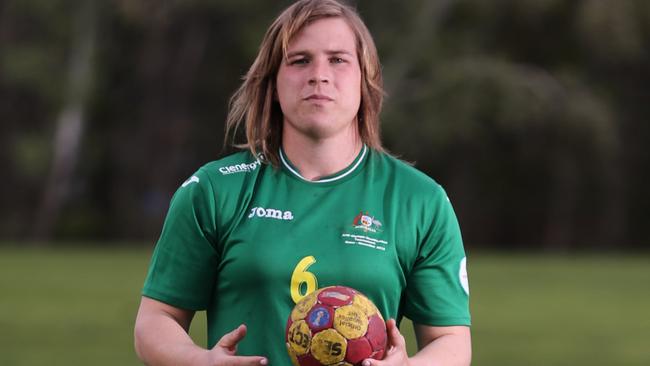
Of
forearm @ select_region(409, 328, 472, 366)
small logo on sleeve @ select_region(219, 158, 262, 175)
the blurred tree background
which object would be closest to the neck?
small logo on sleeve @ select_region(219, 158, 262, 175)

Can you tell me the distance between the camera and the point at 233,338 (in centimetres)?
373

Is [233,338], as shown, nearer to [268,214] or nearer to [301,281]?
[301,281]

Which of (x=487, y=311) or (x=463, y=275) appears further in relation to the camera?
(x=487, y=311)

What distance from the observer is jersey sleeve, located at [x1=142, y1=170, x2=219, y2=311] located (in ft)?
13.3

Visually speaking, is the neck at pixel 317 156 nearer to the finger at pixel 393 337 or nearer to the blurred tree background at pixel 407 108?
the finger at pixel 393 337

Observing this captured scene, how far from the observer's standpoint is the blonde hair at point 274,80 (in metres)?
4.12

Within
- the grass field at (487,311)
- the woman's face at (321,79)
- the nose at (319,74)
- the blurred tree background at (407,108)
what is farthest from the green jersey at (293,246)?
the blurred tree background at (407,108)

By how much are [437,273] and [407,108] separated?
35.9m

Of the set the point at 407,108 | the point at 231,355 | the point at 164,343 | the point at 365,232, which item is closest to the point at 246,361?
the point at 231,355

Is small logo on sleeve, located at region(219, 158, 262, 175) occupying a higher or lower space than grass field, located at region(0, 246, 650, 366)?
higher

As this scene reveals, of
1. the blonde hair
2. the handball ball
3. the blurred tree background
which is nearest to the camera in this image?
the handball ball

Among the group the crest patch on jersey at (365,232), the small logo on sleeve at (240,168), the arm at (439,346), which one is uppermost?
the small logo on sleeve at (240,168)

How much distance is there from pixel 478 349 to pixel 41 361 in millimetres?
4988

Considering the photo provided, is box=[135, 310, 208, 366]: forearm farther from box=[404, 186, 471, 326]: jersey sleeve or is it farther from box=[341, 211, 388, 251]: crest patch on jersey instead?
box=[404, 186, 471, 326]: jersey sleeve
